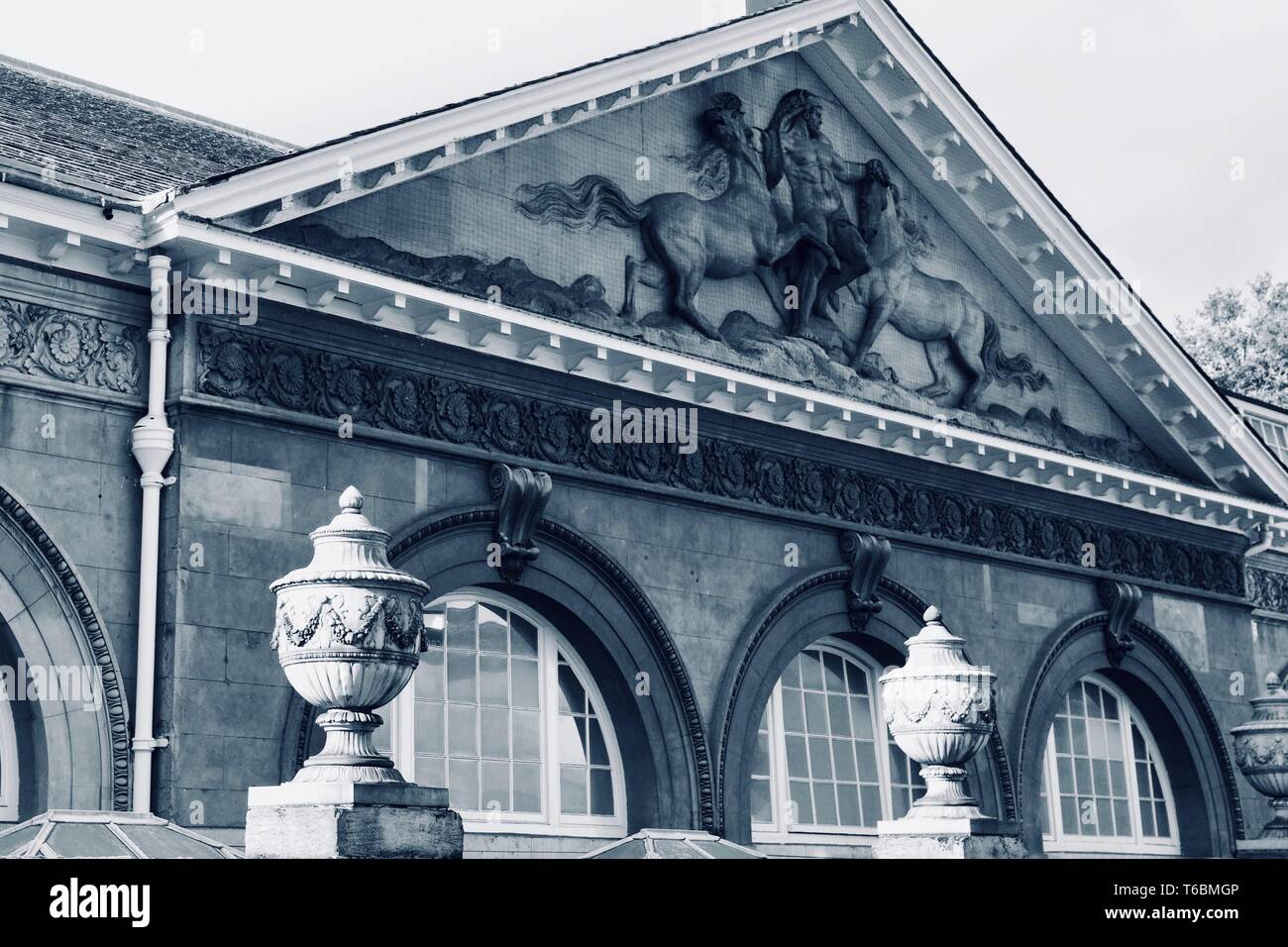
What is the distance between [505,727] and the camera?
1477cm

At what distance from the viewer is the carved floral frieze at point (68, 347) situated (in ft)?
39.8

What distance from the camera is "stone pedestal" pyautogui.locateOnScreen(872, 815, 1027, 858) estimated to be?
1278 cm

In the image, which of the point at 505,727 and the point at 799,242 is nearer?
the point at 505,727

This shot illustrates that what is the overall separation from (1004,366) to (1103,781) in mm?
4822

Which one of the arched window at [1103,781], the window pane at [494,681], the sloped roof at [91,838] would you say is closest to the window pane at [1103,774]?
the arched window at [1103,781]

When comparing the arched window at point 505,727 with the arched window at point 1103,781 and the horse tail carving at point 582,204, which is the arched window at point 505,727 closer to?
the horse tail carving at point 582,204

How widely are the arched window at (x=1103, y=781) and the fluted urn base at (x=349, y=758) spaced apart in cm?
1151

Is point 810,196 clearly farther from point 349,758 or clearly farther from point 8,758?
point 349,758

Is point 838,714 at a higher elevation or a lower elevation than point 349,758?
higher

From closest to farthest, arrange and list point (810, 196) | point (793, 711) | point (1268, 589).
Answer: point (793, 711) → point (810, 196) → point (1268, 589)

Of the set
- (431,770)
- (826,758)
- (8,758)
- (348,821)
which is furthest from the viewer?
(826,758)

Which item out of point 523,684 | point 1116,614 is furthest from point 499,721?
point 1116,614
